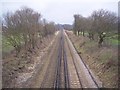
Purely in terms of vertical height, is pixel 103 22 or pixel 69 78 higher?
pixel 103 22

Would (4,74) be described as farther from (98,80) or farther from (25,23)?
(25,23)

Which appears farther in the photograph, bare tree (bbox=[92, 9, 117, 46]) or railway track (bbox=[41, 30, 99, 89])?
bare tree (bbox=[92, 9, 117, 46])

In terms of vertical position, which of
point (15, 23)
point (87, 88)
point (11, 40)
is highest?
point (15, 23)

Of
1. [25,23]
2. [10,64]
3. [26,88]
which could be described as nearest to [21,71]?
[10,64]

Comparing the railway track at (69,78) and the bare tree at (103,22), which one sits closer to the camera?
the railway track at (69,78)

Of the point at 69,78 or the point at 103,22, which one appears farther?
the point at 103,22

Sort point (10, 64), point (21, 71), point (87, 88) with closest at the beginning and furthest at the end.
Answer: point (87, 88)
point (21, 71)
point (10, 64)

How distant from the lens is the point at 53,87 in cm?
1820

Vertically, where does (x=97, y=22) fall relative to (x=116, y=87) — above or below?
above

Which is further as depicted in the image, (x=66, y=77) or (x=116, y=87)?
(x=66, y=77)

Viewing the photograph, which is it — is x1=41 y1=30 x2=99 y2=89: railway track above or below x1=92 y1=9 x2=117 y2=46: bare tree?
below

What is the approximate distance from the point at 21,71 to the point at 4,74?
292 centimetres

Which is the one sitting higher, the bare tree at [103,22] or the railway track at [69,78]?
the bare tree at [103,22]

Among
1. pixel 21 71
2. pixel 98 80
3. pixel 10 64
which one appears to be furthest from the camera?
pixel 10 64
